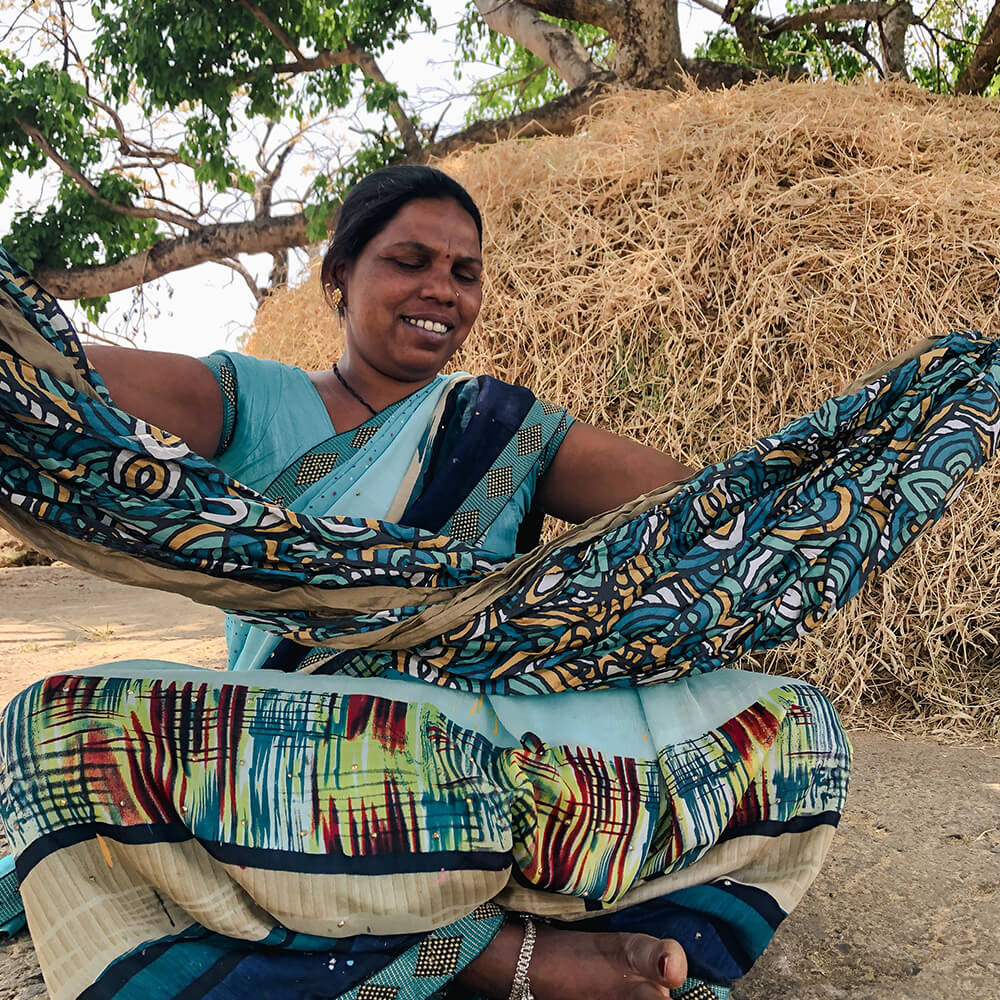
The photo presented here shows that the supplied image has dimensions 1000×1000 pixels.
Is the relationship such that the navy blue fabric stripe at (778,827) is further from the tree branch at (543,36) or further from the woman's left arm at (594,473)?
the tree branch at (543,36)

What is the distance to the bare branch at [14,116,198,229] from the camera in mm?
6070

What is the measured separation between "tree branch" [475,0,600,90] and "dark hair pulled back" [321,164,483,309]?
13.4ft

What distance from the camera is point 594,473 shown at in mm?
1813

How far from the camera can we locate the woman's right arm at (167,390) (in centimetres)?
146

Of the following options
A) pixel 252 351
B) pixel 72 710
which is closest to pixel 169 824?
pixel 72 710

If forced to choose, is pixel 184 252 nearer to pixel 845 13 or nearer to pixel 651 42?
pixel 651 42

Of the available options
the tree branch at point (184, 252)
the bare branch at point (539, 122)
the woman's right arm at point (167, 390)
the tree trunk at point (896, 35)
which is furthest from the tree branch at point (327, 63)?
the woman's right arm at point (167, 390)

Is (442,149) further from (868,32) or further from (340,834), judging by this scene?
(340,834)

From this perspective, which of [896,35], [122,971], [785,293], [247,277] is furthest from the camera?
[247,277]

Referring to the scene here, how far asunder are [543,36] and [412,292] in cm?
463

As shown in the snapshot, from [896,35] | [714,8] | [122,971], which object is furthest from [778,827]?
[714,8]

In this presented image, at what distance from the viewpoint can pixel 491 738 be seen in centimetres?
135

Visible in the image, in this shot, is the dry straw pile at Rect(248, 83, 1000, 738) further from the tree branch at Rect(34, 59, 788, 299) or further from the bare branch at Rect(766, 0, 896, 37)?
the tree branch at Rect(34, 59, 788, 299)

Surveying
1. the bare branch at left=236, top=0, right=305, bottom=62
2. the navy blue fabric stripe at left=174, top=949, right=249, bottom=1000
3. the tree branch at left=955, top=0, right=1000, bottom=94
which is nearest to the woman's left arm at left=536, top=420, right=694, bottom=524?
the navy blue fabric stripe at left=174, top=949, right=249, bottom=1000
